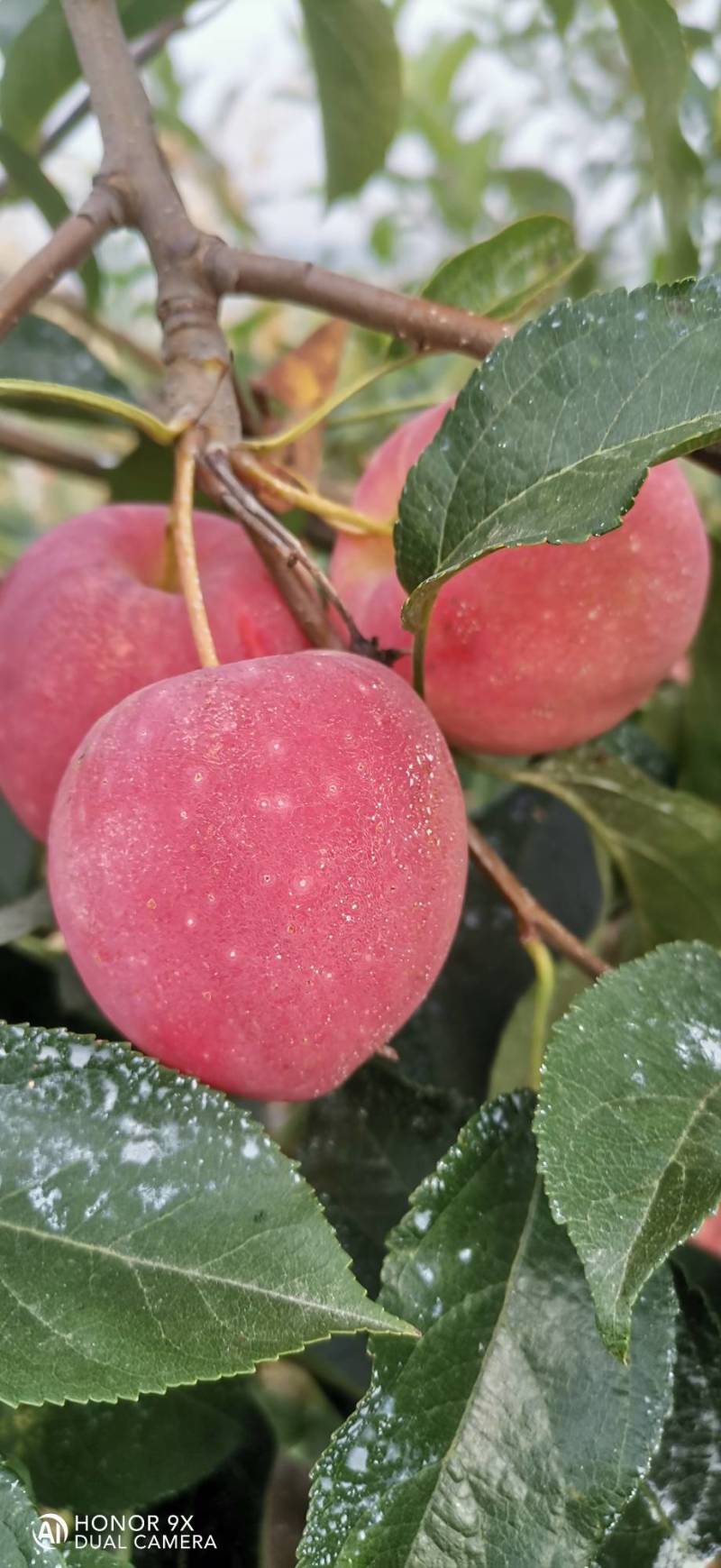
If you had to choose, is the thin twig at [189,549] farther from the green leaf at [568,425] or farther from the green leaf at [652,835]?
the green leaf at [652,835]

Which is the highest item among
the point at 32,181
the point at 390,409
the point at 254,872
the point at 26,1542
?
the point at 32,181

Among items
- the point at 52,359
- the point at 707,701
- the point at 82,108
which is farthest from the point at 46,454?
the point at 707,701

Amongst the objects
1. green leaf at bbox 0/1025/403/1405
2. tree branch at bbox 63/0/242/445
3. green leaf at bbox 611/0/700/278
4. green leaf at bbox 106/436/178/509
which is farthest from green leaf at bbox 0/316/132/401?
green leaf at bbox 0/1025/403/1405

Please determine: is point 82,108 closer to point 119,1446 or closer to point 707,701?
point 707,701

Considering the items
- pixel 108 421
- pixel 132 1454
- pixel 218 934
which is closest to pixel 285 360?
pixel 108 421

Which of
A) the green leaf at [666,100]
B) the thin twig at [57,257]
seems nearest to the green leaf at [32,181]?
the thin twig at [57,257]

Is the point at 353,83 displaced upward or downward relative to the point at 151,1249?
upward
